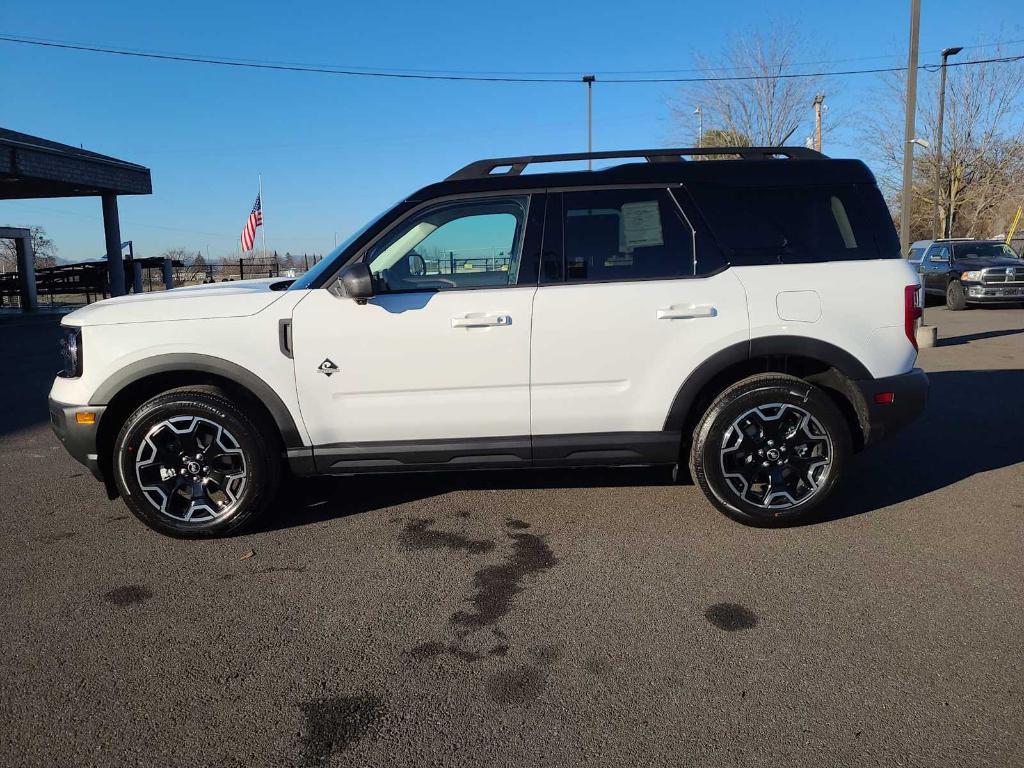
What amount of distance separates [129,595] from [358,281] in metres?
1.85

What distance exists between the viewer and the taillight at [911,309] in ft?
12.8

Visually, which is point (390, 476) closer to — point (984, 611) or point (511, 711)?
point (511, 711)

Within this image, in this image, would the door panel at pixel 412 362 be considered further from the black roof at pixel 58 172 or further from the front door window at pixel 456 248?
the black roof at pixel 58 172

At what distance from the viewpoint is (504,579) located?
3.46m

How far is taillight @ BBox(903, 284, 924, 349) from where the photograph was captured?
390 centimetres

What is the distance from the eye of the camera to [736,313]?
3.88m

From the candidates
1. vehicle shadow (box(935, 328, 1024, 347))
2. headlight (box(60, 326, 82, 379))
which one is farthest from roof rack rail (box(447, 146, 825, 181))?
vehicle shadow (box(935, 328, 1024, 347))

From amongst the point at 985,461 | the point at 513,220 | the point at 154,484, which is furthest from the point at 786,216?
the point at 154,484

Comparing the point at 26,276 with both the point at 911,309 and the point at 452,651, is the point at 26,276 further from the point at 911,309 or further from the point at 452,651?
the point at 911,309

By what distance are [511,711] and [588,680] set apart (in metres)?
0.33

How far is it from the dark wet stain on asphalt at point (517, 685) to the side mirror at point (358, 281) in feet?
6.56

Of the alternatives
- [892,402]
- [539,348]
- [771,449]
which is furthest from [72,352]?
[892,402]

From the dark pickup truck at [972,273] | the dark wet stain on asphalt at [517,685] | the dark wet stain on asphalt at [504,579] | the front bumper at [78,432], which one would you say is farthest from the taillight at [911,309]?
the dark pickup truck at [972,273]

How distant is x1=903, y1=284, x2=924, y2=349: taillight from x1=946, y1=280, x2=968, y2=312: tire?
50.7 ft
